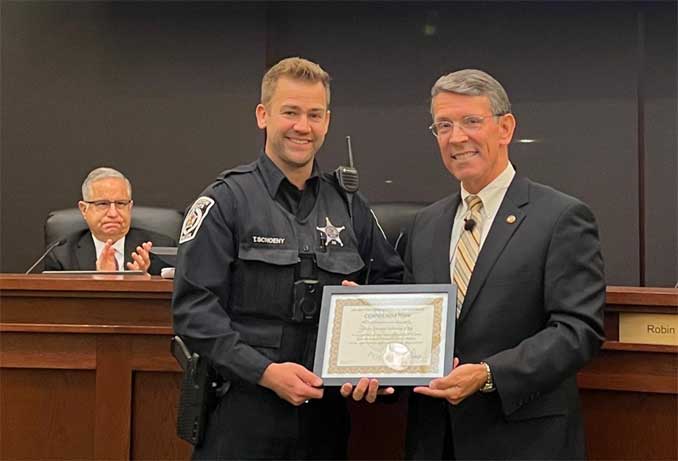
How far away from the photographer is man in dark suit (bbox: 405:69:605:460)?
179 centimetres

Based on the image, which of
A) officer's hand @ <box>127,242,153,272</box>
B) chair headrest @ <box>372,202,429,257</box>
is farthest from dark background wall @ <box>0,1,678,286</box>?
officer's hand @ <box>127,242,153,272</box>

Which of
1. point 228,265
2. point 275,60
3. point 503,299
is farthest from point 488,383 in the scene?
point 275,60

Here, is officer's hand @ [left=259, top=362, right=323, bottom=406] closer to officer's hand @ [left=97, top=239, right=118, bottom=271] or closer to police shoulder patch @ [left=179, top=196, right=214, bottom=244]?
police shoulder patch @ [left=179, top=196, right=214, bottom=244]

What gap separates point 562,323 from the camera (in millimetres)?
1800

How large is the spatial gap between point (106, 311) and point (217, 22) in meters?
3.12

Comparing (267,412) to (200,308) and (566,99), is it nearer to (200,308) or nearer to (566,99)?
(200,308)

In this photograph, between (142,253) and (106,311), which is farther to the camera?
(142,253)

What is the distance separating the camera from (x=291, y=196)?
210 cm

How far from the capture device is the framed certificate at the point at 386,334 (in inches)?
72.0

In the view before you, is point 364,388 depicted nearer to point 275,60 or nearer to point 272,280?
point 272,280

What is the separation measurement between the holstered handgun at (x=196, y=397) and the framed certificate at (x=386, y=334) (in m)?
0.26

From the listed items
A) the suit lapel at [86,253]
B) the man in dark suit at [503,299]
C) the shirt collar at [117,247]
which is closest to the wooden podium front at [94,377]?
the man in dark suit at [503,299]

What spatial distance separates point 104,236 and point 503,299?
2421 millimetres

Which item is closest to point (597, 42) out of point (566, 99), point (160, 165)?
point (566, 99)
